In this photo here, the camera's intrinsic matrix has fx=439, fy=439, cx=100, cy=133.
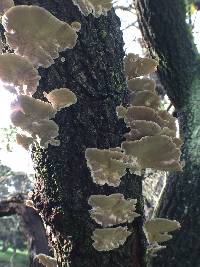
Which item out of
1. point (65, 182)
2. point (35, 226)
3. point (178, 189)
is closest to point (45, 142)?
point (65, 182)

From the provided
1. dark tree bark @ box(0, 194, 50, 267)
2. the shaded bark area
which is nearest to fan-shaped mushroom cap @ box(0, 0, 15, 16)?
the shaded bark area

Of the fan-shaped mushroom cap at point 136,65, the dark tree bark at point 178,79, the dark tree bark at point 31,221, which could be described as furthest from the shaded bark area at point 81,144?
the dark tree bark at point 31,221

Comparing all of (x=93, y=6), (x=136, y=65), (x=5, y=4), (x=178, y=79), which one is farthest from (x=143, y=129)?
(x=178, y=79)

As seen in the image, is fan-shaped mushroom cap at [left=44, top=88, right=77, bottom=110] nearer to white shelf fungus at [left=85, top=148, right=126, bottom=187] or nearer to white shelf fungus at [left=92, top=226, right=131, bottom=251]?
white shelf fungus at [left=85, top=148, right=126, bottom=187]

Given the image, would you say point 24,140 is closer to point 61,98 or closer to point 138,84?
point 61,98

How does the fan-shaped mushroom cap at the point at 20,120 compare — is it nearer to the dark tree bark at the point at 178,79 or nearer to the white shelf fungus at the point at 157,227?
the white shelf fungus at the point at 157,227

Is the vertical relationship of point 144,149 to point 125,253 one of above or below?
above

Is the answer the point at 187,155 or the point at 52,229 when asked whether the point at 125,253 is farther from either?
the point at 187,155
